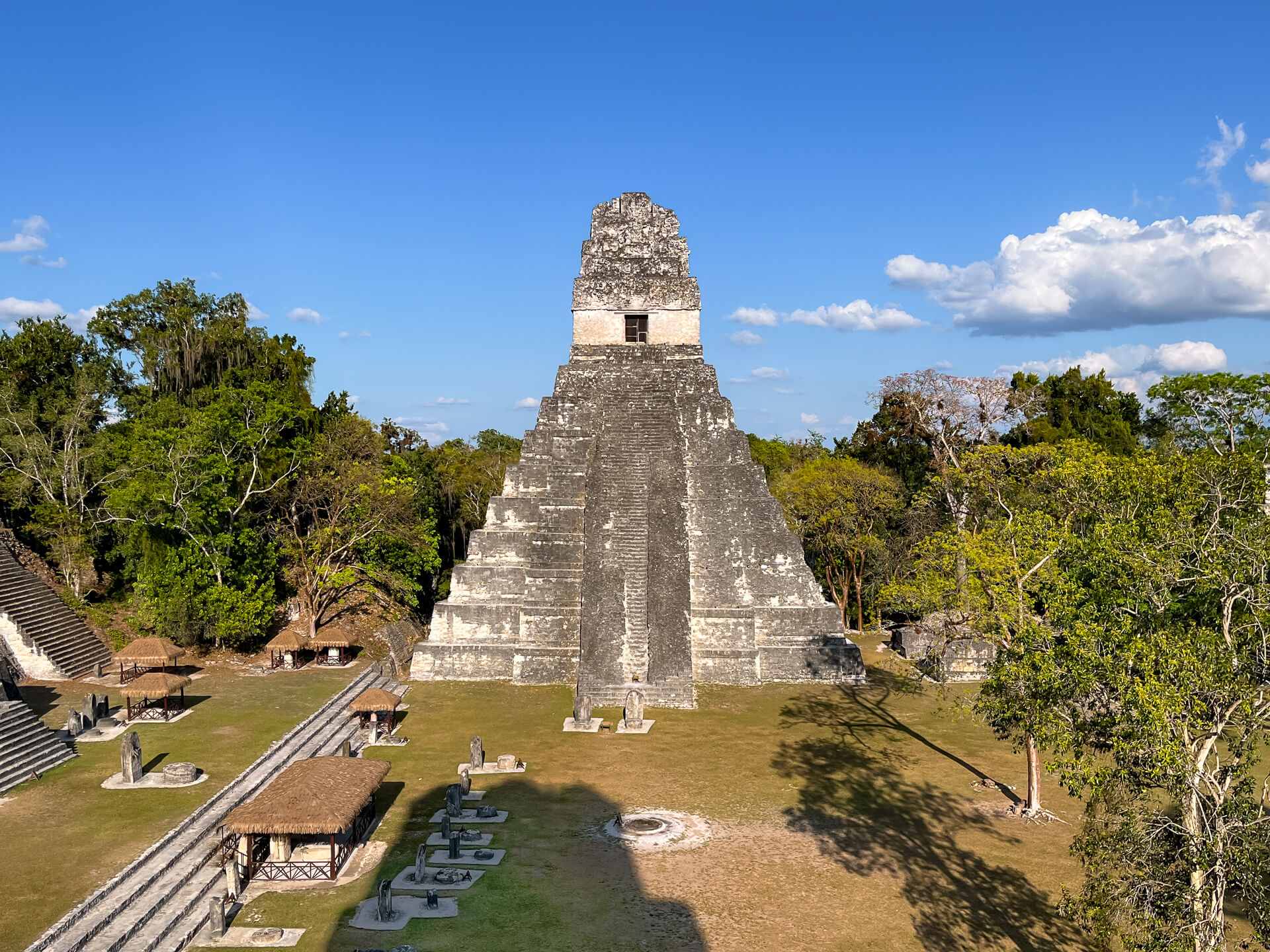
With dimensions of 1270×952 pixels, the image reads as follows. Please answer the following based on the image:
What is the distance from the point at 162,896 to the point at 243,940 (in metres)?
1.84

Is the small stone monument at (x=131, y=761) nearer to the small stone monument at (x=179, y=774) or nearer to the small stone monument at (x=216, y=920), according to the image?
the small stone monument at (x=179, y=774)

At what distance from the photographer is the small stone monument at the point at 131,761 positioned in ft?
56.7

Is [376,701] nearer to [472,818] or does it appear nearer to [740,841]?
[472,818]

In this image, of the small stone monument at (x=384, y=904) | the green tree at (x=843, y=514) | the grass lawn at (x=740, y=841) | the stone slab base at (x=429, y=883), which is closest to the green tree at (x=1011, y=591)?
the grass lawn at (x=740, y=841)

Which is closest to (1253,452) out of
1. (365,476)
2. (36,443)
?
(365,476)

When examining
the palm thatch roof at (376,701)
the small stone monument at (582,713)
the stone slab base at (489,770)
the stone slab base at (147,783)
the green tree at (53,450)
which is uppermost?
the green tree at (53,450)

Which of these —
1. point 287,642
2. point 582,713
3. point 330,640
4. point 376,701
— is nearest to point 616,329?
point 330,640

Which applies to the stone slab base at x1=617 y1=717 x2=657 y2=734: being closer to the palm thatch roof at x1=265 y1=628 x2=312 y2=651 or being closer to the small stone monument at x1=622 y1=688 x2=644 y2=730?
the small stone monument at x1=622 y1=688 x2=644 y2=730

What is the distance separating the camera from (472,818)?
15.9m

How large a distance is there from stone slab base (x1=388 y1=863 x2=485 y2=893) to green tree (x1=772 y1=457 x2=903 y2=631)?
22.6 m

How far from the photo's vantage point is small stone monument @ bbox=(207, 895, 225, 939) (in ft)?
39.3

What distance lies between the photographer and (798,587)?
26.2 m

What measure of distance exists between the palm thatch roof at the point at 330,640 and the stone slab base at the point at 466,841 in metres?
13.0

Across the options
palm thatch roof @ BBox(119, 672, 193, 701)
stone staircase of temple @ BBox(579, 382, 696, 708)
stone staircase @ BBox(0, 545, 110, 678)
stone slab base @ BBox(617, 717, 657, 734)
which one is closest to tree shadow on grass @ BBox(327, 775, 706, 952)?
stone slab base @ BBox(617, 717, 657, 734)
